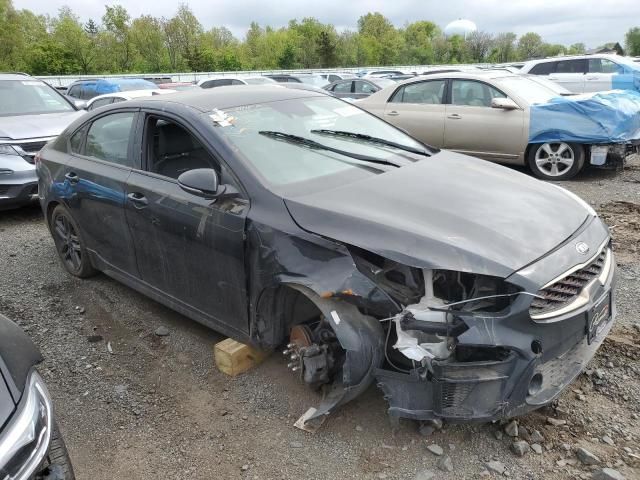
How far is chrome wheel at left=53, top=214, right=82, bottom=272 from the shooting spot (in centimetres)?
483

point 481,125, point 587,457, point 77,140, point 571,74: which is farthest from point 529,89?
point 571,74

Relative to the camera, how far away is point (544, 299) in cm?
248

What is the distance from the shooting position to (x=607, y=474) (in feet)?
8.01

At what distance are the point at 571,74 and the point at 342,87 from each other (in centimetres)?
624

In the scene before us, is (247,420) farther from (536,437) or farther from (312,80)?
(312,80)

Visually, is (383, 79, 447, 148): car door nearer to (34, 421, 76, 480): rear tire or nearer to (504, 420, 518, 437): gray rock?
(504, 420, 518, 437): gray rock

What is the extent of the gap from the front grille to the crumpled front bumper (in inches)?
1.9

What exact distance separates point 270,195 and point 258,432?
1287 mm

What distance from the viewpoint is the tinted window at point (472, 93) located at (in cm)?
815

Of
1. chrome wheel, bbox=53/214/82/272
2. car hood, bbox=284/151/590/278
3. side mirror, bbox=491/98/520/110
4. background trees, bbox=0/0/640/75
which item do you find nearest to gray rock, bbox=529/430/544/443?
car hood, bbox=284/151/590/278

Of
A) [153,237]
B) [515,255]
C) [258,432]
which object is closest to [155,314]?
[153,237]

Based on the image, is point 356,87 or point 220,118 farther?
point 356,87

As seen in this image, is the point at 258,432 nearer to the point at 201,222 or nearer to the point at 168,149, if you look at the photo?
the point at 201,222

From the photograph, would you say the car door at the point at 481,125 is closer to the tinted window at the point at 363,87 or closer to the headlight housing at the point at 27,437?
the tinted window at the point at 363,87
